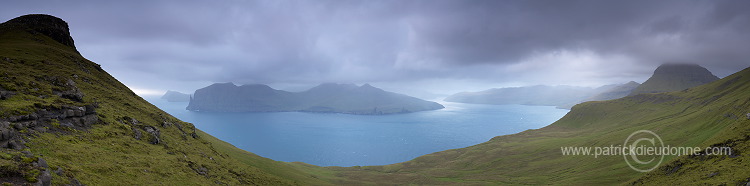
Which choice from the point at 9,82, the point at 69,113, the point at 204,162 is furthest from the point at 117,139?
the point at 9,82

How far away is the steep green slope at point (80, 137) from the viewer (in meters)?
25.2

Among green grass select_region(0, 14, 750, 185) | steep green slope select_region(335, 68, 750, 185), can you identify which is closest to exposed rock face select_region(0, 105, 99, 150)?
green grass select_region(0, 14, 750, 185)

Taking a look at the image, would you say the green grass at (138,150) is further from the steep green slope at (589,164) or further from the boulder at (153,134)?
the boulder at (153,134)

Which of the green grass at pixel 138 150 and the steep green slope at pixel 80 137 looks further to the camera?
the green grass at pixel 138 150

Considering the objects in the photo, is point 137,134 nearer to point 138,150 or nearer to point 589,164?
point 138,150

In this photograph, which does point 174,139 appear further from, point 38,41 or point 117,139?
point 38,41

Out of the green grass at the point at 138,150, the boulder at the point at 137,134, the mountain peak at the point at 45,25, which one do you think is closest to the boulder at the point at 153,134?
the green grass at the point at 138,150

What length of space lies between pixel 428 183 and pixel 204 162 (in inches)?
3649

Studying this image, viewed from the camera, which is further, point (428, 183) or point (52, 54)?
point (428, 183)

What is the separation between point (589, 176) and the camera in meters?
107

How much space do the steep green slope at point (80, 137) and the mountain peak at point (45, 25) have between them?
61.5 feet

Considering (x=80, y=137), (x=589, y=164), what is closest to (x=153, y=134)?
(x=80, y=137)

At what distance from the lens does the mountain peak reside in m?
91.7

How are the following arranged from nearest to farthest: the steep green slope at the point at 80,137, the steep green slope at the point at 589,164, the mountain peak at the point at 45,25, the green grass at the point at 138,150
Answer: the steep green slope at the point at 80,137 → the green grass at the point at 138,150 → the steep green slope at the point at 589,164 → the mountain peak at the point at 45,25
